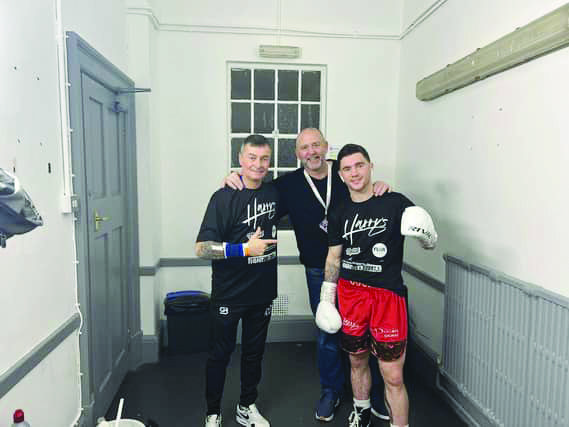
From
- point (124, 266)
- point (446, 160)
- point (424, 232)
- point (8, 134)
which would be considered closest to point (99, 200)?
point (124, 266)

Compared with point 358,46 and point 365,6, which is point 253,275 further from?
point 365,6

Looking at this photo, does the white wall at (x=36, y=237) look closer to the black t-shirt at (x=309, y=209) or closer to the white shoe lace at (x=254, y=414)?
the white shoe lace at (x=254, y=414)

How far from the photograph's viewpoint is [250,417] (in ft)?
8.27

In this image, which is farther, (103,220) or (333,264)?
(103,220)

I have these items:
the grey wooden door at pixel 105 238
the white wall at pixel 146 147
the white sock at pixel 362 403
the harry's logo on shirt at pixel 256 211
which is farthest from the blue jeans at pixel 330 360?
the white wall at pixel 146 147

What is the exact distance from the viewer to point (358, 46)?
3652 mm

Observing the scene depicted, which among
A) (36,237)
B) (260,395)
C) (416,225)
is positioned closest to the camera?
(36,237)

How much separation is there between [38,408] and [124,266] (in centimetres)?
135

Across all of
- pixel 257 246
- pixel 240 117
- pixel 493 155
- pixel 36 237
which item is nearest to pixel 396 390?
pixel 257 246

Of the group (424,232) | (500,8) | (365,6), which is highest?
(365,6)

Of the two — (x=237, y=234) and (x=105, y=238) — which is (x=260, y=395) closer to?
(x=237, y=234)

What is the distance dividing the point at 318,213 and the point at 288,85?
1.56 metres

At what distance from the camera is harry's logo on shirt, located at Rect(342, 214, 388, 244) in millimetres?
2168

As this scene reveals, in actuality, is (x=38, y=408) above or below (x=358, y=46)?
below
